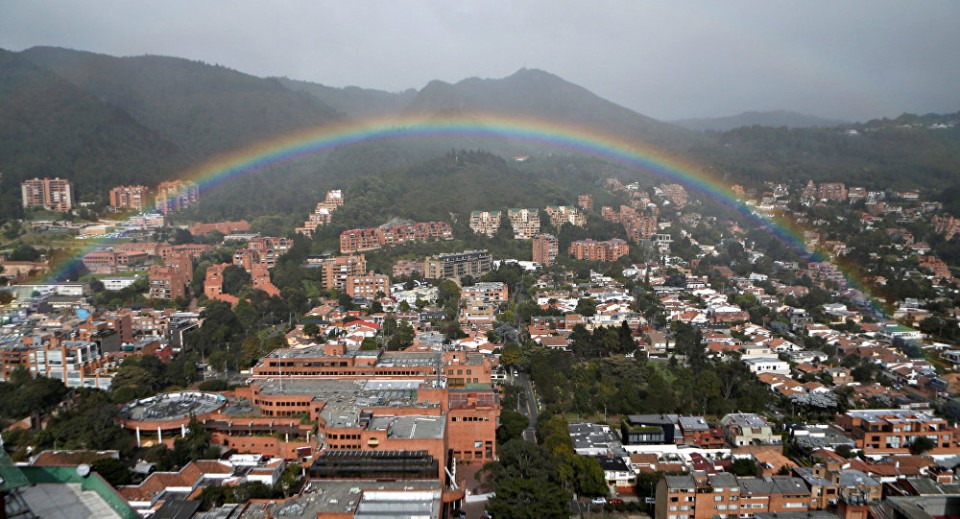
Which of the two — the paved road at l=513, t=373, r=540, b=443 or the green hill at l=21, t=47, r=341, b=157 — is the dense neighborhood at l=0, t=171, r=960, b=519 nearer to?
the paved road at l=513, t=373, r=540, b=443

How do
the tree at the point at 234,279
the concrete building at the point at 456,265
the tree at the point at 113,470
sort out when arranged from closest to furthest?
1. the tree at the point at 113,470
2. the tree at the point at 234,279
3. the concrete building at the point at 456,265

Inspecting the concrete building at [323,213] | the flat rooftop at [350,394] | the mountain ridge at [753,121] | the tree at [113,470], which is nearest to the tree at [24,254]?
the concrete building at [323,213]

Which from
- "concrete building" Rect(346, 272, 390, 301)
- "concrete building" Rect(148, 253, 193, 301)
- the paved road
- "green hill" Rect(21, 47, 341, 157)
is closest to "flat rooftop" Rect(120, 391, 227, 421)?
the paved road

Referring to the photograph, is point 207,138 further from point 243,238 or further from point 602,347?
point 602,347

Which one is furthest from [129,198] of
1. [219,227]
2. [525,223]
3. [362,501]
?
[362,501]

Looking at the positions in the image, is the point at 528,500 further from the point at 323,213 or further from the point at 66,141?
the point at 66,141

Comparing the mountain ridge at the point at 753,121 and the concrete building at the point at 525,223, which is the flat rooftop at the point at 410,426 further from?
the mountain ridge at the point at 753,121

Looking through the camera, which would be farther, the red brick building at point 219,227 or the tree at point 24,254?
the red brick building at point 219,227
